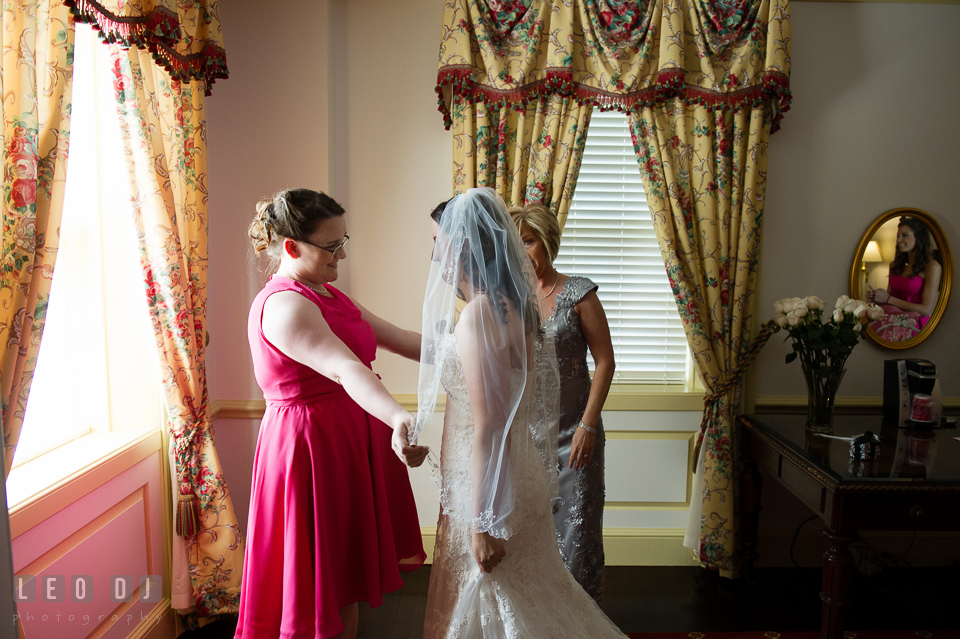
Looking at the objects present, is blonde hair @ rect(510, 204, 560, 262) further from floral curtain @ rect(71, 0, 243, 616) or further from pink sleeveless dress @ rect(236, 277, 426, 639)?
floral curtain @ rect(71, 0, 243, 616)

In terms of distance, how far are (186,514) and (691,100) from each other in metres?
2.78

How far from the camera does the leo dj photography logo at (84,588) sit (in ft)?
4.92

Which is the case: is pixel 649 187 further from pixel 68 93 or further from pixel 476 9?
pixel 68 93

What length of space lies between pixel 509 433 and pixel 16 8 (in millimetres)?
1523

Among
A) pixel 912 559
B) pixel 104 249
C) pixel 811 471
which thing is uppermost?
pixel 104 249

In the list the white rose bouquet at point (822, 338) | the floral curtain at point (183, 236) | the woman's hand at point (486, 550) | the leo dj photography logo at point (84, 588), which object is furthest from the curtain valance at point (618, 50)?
the leo dj photography logo at point (84, 588)

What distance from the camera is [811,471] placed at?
2.11 m

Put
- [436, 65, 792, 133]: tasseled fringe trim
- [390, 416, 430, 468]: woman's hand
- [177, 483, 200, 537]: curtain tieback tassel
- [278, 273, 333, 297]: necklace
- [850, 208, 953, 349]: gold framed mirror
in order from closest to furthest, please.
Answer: [390, 416, 430, 468]: woman's hand < [278, 273, 333, 297]: necklace < [177, 483, 200, 537]: curtain tieback tassel < [436, 65, 792, 133]: tasseled fringe trim < [850, 208, 953, 349]: gold framed mirror

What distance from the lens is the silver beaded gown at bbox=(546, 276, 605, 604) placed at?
201cm

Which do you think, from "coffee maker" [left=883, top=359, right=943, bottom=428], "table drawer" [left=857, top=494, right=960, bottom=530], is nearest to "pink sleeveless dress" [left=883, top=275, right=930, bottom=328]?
"coffee maker" [left=883, top=359, right=943, bottom=428]

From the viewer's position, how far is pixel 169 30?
71.3 inches

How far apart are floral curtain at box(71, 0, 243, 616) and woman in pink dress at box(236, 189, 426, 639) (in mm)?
688

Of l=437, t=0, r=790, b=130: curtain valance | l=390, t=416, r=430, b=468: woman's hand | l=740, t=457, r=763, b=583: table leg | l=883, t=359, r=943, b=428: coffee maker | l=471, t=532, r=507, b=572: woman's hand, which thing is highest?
l=437, t=0, r=790, b=130: curtain valance

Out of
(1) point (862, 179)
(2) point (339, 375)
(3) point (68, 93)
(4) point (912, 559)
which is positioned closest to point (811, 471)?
(4) point (912, 559)
